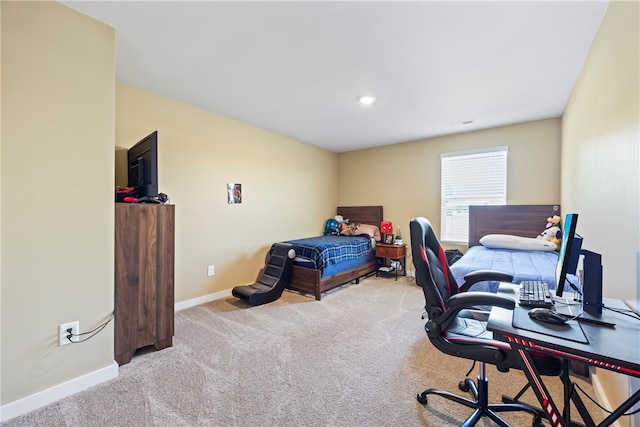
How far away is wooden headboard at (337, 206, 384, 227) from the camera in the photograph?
206 inches

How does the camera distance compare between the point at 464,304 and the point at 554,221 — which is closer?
the point at 464,304

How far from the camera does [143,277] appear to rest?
2168 mm

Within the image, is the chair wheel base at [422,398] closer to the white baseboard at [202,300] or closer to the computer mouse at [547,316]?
the computer mouse at [547,316]

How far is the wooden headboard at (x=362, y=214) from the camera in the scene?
523 centimetres

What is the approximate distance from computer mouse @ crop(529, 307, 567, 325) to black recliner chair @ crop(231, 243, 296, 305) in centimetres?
275

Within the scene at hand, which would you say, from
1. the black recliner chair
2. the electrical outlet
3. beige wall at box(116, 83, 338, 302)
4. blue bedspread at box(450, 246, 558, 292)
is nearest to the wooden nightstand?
beige wall at box(116, 83, 338, 302)

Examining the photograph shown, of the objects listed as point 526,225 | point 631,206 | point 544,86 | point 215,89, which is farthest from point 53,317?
point 526,225

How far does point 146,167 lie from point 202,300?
6.11ft

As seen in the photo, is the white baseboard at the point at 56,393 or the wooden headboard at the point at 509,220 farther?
the wooden headboard at the point at 509,220

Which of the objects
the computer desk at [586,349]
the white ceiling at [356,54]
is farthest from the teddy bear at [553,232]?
the computer desk at [586,349]

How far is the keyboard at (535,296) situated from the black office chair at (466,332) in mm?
108

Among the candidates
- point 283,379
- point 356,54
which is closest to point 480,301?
point 283,379

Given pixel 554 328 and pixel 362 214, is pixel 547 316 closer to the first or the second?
pixel 554 328

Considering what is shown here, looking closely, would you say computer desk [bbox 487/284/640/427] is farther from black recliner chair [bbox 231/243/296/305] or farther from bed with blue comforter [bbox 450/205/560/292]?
black recliner chair [bbox 231/243/296/305]
